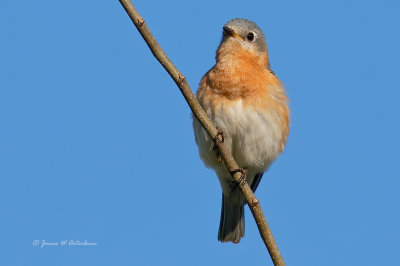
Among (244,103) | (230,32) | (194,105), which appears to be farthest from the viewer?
(230,32)

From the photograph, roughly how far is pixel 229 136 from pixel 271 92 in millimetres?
883

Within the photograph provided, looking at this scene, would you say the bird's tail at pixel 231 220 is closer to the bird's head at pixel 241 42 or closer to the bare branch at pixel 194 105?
the bird's head at pixel 241 42

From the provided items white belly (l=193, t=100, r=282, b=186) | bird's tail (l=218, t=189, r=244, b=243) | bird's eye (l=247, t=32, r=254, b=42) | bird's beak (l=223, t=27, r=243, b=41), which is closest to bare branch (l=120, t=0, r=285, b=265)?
white belly (l=193, t=100, r=282, b=186)

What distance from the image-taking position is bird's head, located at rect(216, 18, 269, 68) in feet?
26.9

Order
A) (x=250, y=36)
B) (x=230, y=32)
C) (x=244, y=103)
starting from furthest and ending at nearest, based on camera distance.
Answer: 1. (x=250, y=36)
2. (x=230, y=32)
3. (x=244, y=103)

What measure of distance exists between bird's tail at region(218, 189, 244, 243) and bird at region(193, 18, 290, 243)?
48 centimetres

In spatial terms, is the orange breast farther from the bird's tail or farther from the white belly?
the bird's tail

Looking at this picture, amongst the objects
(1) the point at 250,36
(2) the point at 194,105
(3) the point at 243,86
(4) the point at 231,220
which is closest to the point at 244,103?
(3) the point at 243,86

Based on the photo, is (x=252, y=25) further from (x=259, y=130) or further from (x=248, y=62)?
(x=259, y=130)

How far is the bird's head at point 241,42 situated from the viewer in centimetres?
820

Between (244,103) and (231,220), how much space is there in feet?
7.60

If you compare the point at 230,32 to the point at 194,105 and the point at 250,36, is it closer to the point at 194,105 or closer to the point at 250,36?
the point at 250,36

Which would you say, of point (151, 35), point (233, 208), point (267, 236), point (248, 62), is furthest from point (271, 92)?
point (151, 35)

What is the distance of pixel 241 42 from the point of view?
833cm
